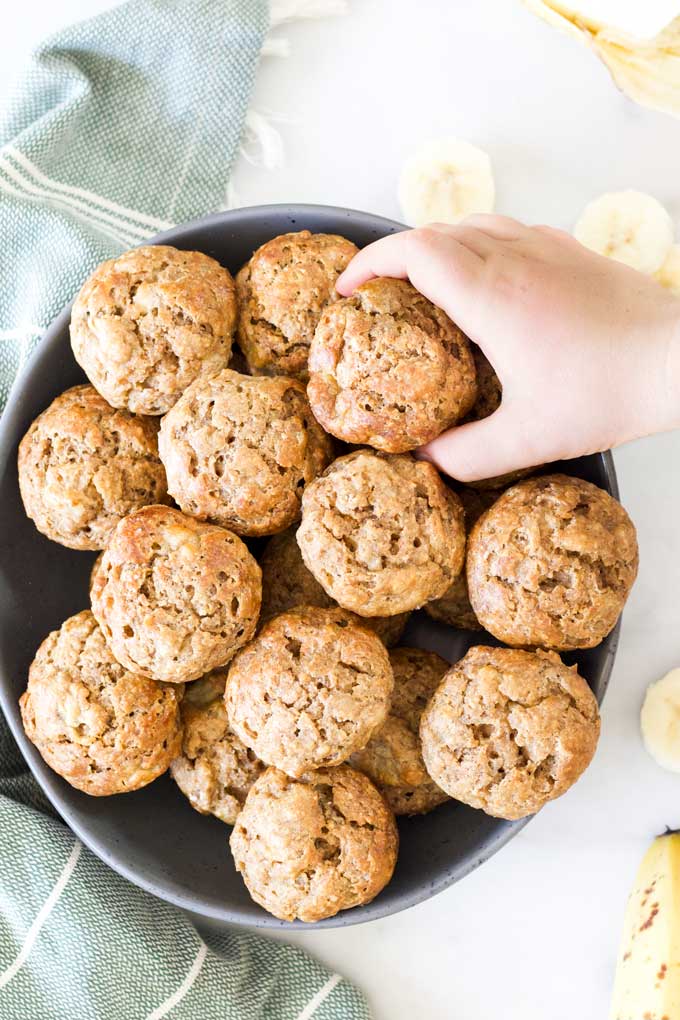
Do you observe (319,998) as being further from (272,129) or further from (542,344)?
(272,129)

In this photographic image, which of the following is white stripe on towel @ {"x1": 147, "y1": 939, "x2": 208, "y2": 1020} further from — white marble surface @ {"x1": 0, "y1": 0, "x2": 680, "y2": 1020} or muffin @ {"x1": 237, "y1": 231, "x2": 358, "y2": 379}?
muffin @ {"x1": 237, "y1": 231, "x2": 358, "y2": 379}

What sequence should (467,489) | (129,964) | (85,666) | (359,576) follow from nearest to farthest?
1. (359,576)
2. (85,666)
3. (467,489)
4. (129,964)

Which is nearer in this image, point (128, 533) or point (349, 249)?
point (128, 533)

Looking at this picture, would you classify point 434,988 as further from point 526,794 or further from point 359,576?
point 359,576

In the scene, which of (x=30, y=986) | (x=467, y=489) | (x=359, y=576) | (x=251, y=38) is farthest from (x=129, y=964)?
(x=251, y=38)

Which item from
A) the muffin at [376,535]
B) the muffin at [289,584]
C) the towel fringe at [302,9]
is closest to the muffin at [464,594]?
the muffin at [289,584]

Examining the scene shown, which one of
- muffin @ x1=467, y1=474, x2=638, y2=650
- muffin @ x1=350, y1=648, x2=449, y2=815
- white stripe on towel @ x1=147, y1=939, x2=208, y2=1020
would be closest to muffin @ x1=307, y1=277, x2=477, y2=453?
muffin @ x1=467, y1=474, x2=638, y2=650
